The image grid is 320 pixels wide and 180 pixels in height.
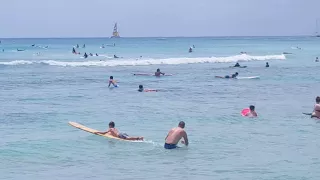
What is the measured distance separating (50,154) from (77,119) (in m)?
6.79

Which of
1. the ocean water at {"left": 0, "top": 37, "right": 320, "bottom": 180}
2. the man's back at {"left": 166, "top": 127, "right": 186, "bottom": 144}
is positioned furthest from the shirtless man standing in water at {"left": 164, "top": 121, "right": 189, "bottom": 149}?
the ocean water at {"left": 0, "top": 37, "right": 320, "bottom": 180}

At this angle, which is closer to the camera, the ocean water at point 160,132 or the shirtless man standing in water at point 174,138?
the ocean water at point 160,132

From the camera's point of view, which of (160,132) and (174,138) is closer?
(174,138)

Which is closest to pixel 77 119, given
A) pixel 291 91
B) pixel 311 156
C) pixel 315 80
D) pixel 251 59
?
pixel 311 156

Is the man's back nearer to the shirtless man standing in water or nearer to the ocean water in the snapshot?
the shirtless man standing in water

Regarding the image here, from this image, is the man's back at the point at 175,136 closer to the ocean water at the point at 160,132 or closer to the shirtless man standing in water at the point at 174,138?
the shirtless man standing in water at the point at 174,138

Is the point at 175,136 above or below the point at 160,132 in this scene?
above

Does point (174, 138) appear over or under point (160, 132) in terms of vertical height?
over

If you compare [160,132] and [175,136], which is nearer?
[175,136]

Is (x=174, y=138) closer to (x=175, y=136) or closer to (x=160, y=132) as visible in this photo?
(x=175, y=136)

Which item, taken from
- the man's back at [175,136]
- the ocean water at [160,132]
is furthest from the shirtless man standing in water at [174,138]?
the ocean water at [160,132]

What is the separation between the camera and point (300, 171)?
14.8 meters

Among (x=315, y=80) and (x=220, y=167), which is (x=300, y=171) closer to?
(x=220, y=167)

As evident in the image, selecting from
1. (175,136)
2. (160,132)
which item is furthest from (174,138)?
(160,132)
